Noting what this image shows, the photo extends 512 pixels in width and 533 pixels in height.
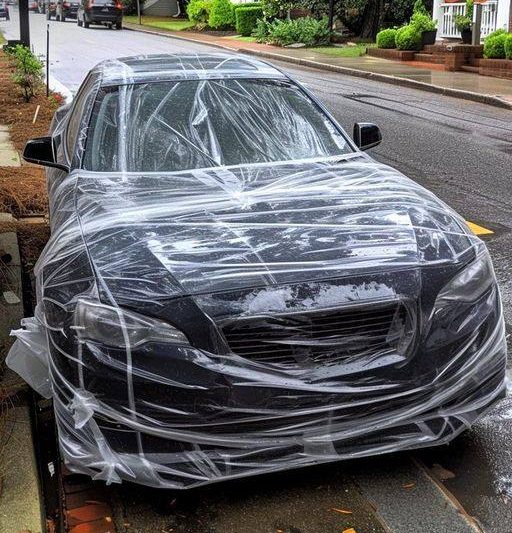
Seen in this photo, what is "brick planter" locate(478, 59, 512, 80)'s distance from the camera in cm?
1947

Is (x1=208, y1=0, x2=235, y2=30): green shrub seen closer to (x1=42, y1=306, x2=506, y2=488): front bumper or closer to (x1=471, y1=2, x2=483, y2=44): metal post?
(x1=471, y1=2, x2=483, y2=44): metal post

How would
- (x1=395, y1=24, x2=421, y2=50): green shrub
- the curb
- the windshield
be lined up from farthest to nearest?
(x1=395, y1=24, x2=421, y2=50): green shrub → the curb → the windshield

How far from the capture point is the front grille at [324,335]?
10.0ft

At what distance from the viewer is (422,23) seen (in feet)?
78.2

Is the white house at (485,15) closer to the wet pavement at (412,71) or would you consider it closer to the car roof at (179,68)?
the wet pavement at (412,71)

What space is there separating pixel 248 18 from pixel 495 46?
18.5 meters

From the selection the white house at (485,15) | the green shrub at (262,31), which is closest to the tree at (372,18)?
the green shrub at (262,31)

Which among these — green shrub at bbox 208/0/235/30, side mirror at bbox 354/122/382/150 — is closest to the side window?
side mirror at bbox 354/122/382/150

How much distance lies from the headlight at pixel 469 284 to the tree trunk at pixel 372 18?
94.3 ft

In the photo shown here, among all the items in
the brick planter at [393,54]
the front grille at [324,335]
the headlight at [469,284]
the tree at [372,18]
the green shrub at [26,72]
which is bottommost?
the front grille at [324,335]

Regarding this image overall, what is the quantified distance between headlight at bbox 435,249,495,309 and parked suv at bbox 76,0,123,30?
40.5 metres

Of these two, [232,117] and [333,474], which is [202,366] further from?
[232,117]

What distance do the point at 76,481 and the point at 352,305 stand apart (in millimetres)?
1417

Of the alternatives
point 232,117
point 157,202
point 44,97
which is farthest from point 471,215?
point 44,97
